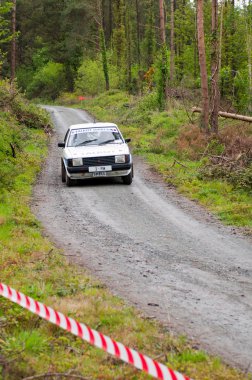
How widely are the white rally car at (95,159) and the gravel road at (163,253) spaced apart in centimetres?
39

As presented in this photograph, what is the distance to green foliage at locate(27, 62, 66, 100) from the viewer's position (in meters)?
67.9

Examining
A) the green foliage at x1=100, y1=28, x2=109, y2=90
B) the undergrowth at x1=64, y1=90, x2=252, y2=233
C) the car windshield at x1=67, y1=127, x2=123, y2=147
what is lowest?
the undergrowth at x1=64, y1=90, x2=252, y2=233

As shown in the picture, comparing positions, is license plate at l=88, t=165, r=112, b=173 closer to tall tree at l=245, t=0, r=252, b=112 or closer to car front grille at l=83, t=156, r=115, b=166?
car front grille at l=83, t=156, r=115, b=166

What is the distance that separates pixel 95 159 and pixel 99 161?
0.12 m

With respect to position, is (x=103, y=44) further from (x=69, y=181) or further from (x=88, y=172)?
(x=88, y=172)

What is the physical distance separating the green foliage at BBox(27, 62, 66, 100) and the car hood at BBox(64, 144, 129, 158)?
5279 centimetres

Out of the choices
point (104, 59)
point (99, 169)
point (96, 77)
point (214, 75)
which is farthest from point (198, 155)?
point (96, 77)

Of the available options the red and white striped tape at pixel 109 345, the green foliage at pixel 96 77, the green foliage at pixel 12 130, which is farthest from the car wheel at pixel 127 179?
the green foliage at pixel 96 77

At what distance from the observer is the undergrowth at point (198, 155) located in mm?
14164

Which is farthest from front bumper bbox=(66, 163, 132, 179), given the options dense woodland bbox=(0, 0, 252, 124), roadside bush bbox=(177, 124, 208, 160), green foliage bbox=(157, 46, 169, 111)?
dense woodland bbox=(0, 0, 252, 124)

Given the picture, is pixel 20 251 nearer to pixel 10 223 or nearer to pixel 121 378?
pixel 10 223

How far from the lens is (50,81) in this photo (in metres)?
68.4

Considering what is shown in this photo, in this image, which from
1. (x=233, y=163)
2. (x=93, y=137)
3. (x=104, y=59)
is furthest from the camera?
(x=104, y=59)

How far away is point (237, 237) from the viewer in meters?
10.8
